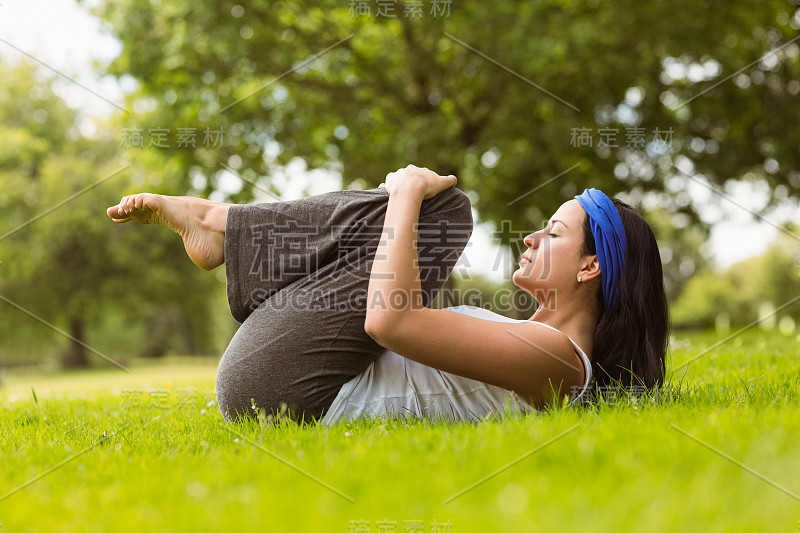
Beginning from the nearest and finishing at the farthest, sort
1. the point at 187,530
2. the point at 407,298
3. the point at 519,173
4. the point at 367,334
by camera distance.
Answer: the point at 187,530, the point at 407,298, the point at 367,334, the point at 519,173

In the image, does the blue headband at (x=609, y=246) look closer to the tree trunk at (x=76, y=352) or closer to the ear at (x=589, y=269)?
the ear at (x=589, y=269)

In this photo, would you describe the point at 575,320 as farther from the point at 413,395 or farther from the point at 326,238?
the point at 326,238

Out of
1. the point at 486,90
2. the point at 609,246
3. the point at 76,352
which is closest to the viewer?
the point at 609,246

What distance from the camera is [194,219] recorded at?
3.22m

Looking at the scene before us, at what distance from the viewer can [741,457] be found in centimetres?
211

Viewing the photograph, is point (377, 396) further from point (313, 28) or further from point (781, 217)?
point (781, 217)

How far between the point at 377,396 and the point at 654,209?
1425 cm

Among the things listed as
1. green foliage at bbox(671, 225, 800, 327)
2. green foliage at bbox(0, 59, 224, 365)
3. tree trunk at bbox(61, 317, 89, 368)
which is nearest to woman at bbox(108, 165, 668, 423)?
green foliage at bbox(0, 59, 224, 365)

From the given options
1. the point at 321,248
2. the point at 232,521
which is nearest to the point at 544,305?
the point at 321,248

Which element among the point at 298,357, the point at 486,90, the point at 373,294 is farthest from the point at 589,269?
the point at 486,90

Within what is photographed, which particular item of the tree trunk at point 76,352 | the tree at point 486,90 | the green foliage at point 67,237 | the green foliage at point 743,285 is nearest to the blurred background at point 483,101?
the tree at point 486,90

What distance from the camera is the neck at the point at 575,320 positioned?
3.35 metres

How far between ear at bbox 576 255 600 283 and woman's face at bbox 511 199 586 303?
25 millimetres

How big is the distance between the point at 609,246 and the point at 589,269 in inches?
6.0
